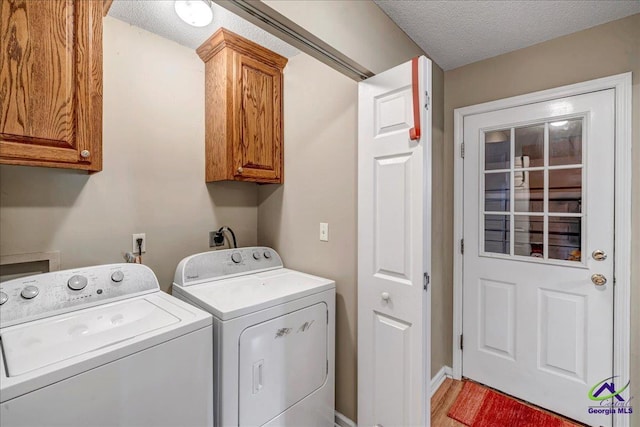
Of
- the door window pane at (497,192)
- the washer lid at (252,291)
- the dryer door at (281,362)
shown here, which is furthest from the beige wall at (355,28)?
the dryer door at (281,362)

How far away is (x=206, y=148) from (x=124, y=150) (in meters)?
0.49

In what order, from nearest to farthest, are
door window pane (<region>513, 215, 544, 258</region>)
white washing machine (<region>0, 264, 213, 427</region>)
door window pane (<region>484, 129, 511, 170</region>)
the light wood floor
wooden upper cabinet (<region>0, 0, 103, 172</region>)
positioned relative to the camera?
white washing machine (<region>0, 264, 213, 427</region>) < wooden upper cabinet (<region>0, 0, 103, 172</region>) < the light wood floor < door window pane (<region>513, 215, 544, 258</region>) < door window pane (<region>484, 129, 511, 170</region>)

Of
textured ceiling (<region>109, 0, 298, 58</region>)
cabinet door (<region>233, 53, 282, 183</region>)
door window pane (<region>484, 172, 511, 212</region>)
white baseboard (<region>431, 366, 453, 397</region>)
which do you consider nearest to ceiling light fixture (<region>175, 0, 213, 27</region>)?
textured ceiling (<region>109, 0, 298, 58</region>)

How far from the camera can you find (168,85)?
1.84 meters

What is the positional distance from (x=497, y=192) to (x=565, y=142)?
1.63 ft

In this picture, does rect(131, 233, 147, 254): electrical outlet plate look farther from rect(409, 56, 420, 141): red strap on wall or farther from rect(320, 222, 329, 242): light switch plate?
rect(409, 56, 420, 141): red strap on wall

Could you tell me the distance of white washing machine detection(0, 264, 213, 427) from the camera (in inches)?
32.8

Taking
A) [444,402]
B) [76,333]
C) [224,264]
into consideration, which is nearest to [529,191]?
[444,402]

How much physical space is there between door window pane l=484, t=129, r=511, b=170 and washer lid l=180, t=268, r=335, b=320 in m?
1.53

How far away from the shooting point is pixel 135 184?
67.7 inches

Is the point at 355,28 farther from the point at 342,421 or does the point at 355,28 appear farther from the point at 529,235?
the point at 342,421

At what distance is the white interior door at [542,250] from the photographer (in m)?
1.78

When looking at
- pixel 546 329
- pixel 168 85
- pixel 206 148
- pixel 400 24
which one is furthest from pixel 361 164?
pixel 546 329

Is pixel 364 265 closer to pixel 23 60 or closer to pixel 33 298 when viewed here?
pixel 33 298
